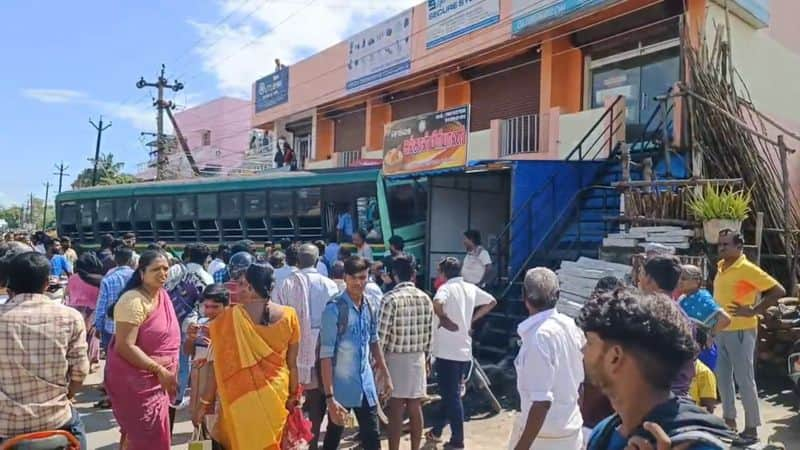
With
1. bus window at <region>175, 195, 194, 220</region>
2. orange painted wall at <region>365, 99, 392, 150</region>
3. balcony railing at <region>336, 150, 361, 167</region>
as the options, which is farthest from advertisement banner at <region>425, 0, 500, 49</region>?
bus window at <region>175, 195, 194, 220</region>

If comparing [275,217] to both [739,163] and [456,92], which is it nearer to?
[456,92]

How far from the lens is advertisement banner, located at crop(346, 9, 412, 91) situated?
57.3 feet

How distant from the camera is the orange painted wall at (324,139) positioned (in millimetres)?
22359

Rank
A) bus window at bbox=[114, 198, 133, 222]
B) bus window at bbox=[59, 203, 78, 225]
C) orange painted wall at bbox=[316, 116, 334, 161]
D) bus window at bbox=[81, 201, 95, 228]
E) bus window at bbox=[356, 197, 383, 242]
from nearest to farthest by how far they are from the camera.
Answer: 1. bus window at bbox=[356, 197, 383, 242]
2. bus window at bbox=[114, 198, 133, 222]
3. bus window at bbox=[81, 201, 95, 228]
4. bus window at bbox=[59, 203, 78, 225]
5. orange painted wall at bbox=[316, 116, 334, 161]

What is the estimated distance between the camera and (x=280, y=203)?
12.7m

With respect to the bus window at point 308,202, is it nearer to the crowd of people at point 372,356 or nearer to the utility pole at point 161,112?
the crowd of people at point 372,356

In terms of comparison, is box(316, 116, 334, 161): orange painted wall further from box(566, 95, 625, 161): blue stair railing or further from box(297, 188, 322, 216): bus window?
box(566, 95, 625, 161): blue stair railing

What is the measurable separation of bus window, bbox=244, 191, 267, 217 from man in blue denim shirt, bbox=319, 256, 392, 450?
881 cm

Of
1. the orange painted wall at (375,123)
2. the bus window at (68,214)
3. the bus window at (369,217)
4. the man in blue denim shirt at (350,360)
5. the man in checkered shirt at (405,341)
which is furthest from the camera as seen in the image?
the orange painted wall at (375,123)

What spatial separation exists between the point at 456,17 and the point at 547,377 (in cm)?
1390

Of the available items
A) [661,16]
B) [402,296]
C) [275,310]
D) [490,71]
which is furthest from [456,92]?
[275,310]

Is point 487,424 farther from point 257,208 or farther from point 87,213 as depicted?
point 87,213

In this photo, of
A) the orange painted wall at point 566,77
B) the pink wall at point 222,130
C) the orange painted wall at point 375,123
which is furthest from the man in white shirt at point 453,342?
the pink wall at point 222,130

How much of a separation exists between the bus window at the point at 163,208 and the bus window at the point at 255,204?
8.77 ft
